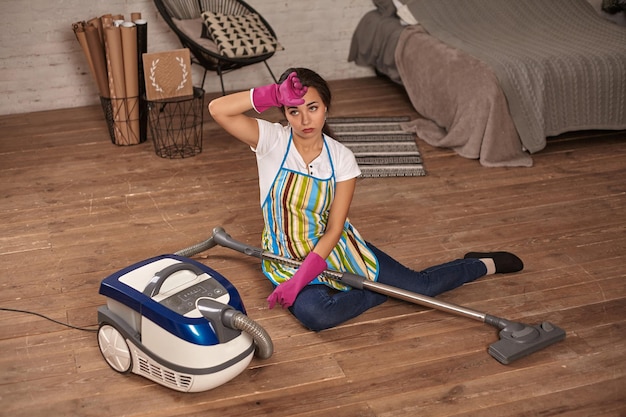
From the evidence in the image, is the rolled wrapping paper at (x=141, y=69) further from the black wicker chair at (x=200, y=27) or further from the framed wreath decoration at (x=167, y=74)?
the black wicker chair at (x=200, y=27)

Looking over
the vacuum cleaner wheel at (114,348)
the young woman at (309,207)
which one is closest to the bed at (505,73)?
the young woman at (309,207)

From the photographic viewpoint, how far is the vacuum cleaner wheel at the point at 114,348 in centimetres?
219

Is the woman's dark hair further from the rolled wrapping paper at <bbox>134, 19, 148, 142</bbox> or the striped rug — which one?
the rolled wrapping paper at <bbox>134, 19, 148, 142</bbox>

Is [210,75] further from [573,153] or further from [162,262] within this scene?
[162,262]

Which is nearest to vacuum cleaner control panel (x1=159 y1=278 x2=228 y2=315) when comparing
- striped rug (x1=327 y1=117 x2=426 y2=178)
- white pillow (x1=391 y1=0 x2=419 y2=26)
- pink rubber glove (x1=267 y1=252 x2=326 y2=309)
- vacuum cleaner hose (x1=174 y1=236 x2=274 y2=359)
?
vacuum cleaner hose (x1=174 y1=236 x2=274 y2=359)

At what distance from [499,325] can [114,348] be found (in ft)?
3.68

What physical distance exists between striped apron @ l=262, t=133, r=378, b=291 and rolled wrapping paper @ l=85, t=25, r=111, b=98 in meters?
1.72

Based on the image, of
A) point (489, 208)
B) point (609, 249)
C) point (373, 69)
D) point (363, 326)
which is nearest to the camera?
point (363, 326)

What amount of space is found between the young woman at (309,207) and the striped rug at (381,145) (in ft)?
3.63

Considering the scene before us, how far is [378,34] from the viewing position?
15.9ft

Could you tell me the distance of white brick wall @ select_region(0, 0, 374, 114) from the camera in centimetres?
452

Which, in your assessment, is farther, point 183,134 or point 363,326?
point 183,134

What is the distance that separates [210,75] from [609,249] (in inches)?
109

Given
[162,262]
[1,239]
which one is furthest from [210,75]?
[162,262]
